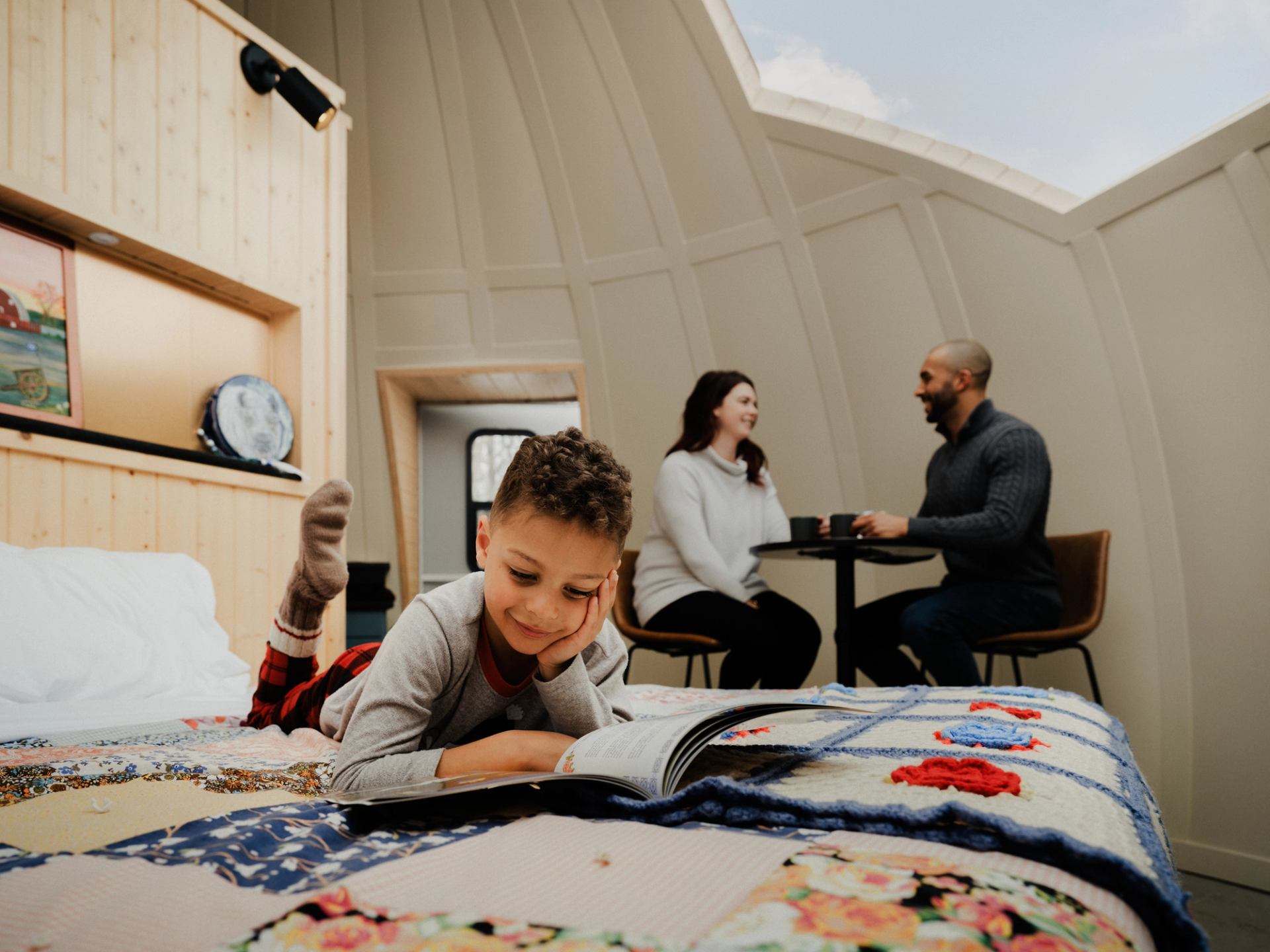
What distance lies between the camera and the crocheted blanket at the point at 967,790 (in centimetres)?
64

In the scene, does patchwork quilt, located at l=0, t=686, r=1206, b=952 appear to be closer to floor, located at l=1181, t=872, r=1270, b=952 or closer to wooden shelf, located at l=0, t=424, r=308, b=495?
wooden shelf, located at l=0, t=424, r=308, b=495

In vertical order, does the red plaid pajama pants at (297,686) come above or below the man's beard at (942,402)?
below

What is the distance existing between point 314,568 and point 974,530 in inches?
76.3

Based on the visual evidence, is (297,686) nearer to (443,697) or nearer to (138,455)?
(443,697)

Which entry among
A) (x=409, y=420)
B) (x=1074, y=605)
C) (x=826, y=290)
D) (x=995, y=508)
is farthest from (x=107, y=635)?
(x=409, y=420)

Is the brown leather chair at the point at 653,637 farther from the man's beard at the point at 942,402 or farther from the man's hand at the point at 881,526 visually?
the man's beard at the point at 942,402

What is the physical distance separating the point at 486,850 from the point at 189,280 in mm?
2652

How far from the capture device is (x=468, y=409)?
5871 mm

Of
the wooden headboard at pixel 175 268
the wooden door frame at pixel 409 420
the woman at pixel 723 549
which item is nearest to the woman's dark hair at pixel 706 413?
the woman at pixel 723 549

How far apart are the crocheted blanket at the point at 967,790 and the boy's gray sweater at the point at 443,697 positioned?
7.1 inches

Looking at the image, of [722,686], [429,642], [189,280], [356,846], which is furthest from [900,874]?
[189,280]

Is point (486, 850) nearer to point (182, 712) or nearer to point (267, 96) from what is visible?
point (182, 712)

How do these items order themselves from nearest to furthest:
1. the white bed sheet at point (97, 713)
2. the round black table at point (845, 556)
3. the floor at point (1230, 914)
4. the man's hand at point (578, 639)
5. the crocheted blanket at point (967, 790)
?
the crocheted blanket at point (967, 790) < the man's hand at point (578, 639) < the white bed sheet at point (97, 713) < the floor at point (1230, 914) < the round black table at point (845, 556)

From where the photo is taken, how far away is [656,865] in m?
0.64
